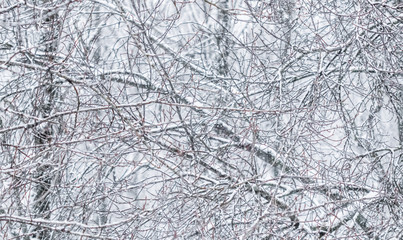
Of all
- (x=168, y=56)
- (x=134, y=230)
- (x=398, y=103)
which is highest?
(x=168, y=56)

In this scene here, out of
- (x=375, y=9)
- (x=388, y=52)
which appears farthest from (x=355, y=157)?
(x=375, y=9)

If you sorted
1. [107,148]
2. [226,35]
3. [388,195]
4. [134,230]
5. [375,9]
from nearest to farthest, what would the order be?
[134,230], [375,9], [388,195], [107,148], [226,35]

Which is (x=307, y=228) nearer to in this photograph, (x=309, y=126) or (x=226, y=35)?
(x=309, y=126)

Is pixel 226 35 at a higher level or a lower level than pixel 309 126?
higher

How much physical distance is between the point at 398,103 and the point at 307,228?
2.05 m

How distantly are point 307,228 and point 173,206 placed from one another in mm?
1577

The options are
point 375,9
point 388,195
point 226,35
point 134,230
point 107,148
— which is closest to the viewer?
point 134,230

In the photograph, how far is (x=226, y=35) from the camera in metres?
8.87

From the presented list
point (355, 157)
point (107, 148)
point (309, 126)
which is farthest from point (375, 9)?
point (107, 148)

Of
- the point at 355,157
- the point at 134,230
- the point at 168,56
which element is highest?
the point at 168,56

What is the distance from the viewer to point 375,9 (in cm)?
586

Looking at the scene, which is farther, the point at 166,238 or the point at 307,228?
the point at 307,228

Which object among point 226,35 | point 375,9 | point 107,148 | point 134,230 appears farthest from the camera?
point 226,35

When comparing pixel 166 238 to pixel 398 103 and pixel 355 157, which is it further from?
pixel 398 103
